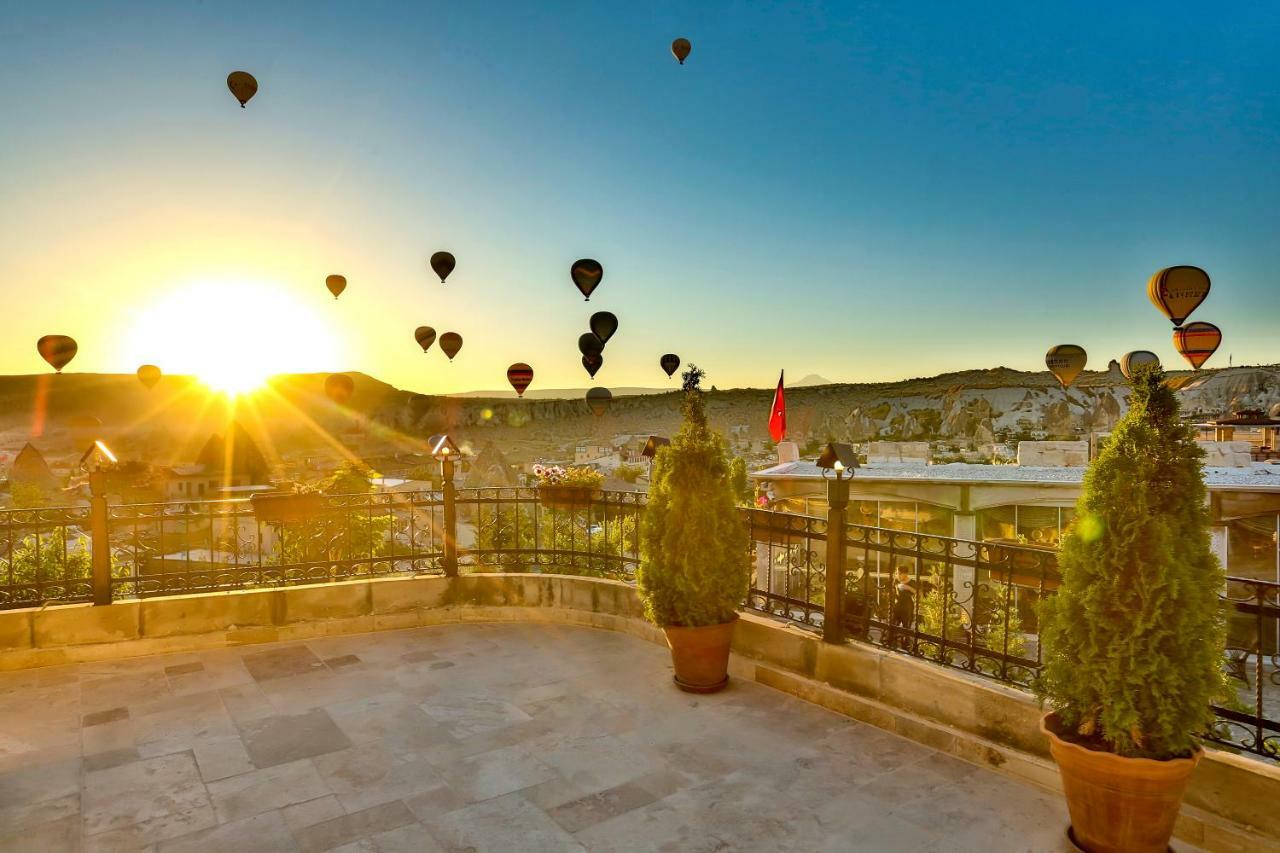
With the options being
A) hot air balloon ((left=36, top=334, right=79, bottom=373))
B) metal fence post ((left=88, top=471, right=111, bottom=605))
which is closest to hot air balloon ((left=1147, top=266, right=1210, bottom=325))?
metal fence post ((left=88, top=471, right=111, bottom=605))

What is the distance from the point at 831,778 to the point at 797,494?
18770 mm

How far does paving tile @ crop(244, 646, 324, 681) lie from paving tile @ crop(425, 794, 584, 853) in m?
3.10

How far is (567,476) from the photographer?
327 inches

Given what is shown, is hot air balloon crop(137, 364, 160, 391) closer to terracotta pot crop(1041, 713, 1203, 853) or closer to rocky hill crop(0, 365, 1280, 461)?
rocky hill crop(0, 365, 1280, 461)

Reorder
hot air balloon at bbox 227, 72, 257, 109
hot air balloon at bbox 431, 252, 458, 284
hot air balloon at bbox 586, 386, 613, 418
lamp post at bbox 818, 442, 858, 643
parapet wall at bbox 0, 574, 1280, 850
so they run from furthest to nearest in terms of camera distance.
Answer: hot air balloon at bbox 586, 386, 613, 418, hot air balloon at bbox 431, 252, 458, 284, hot air balloon at bbox 227, 72, 257, 109, lamp post at bbox 818, 442, 858, 643, parapet wall at bbox 0, 574, 1280, 850

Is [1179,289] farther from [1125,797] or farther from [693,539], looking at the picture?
[1125,797]

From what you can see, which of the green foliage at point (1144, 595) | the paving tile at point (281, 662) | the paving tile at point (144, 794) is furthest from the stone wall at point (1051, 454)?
the paving tile at point (144, 794)

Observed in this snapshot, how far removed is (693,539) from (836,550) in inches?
45.6

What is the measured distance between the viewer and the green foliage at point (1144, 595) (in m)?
3.29

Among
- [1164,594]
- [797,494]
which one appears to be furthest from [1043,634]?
[797,494]

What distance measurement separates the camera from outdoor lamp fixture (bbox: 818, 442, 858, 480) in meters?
5.32

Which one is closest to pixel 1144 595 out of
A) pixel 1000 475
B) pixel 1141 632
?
pixel 1141 632

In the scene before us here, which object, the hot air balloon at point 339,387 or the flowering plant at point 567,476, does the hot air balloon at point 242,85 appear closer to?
the flowering plant at point 567,476

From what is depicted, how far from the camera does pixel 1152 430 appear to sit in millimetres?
3459
